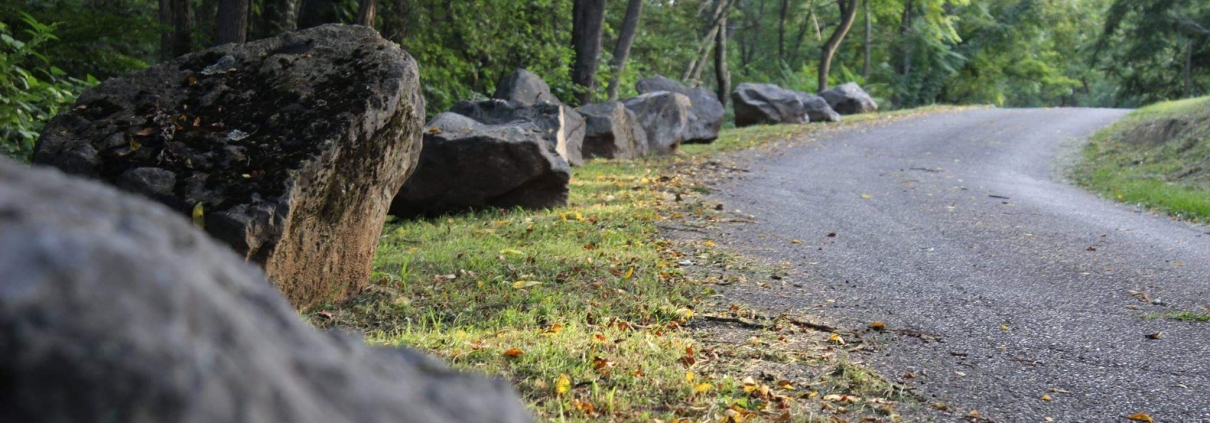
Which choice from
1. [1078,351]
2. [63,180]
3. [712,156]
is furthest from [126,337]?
[712,156]

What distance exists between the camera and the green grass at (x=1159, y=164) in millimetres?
10852

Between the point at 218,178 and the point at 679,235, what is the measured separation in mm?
4068

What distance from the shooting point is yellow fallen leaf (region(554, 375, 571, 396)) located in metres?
3.66

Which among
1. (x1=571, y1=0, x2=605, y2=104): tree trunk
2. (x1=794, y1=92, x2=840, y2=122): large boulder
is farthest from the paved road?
(x1=794, y1=92, x2=840, y2=122): large boulder

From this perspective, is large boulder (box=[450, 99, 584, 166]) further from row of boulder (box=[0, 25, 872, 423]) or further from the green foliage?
the green foliage

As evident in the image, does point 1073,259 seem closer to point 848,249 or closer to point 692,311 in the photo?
point 848,249

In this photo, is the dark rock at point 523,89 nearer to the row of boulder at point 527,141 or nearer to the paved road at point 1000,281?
the row of boulder at point 527,141

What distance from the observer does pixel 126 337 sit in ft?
2.73

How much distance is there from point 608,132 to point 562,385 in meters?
10.3

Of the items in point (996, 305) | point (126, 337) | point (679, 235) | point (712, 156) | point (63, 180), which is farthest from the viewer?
point (712, 156)

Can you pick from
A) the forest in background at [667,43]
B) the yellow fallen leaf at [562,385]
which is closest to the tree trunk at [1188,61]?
the forest in background at [667,43]

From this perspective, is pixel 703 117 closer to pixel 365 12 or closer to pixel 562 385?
pixel 365 12

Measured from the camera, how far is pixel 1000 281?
21.1ft

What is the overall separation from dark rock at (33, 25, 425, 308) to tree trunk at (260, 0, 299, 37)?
5046 mm
